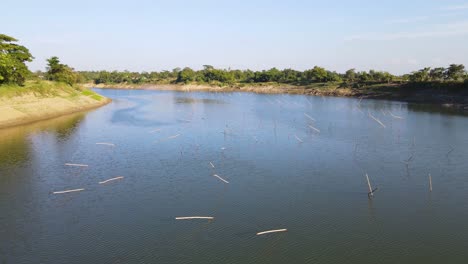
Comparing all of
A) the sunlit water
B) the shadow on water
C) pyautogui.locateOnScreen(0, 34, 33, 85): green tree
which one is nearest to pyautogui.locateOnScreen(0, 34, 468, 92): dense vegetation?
pyautogui.locateOnScreen(0, 34, 33, 85): green tree

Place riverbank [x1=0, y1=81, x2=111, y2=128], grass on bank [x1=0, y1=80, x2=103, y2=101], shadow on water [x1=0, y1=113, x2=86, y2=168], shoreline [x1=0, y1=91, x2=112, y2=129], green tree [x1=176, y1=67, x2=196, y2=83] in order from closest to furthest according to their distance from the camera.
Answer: shadow on water [x1=0, y1=113, x2=86, y2=168], shoreline [x1=0, y1=91, x2=112, y2=129], riverbank [x1=0, y1=81, x2=111, y2=128], grass on bank [x1=0, y1=80, x2=103, y2=101], green tree [x1=176, y1=67, x2=196, y2=83]

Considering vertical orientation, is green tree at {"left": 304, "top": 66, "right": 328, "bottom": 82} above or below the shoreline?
above

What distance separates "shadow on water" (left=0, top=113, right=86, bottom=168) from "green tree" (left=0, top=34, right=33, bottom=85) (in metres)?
8.87

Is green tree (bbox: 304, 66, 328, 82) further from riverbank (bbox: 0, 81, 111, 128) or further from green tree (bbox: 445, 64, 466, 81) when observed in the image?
riverbank (bbox: 0, 81, 111, 128)

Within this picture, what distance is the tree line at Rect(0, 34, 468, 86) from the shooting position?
53594 millimetres

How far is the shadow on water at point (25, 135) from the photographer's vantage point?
27.9 metres

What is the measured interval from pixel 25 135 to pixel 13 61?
20977mm

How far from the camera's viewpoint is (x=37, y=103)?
5247 centimetres

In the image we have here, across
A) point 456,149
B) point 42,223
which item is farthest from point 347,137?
point 42,223

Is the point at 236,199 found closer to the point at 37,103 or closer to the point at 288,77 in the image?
the point at 37,103

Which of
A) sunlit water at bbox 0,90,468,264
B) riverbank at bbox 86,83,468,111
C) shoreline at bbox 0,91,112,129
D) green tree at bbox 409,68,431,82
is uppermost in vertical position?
green tree at bbox 409,68,431,82

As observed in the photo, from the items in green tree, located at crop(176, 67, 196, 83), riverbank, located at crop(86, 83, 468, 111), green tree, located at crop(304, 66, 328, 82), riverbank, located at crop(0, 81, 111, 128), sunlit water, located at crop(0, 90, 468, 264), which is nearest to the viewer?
sunlit water, located at crop(0, 90, 468, 264)

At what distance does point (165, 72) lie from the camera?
19250cm

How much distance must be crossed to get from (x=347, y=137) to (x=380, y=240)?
21.5 metres
